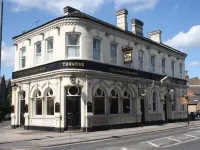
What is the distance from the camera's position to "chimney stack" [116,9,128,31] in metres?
31.1

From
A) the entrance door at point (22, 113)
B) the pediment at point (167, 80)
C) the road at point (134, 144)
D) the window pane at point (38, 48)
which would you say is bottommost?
the road at point (134, 144)

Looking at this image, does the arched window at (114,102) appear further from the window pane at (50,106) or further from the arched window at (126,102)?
the window pane at (50,106)

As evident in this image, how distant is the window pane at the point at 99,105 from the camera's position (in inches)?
936

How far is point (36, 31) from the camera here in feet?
85.5

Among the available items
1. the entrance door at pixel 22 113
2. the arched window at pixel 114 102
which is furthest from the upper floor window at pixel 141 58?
the entrance door at pixel 22 113

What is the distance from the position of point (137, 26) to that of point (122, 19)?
279 cm

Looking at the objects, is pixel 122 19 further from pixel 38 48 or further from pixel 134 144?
pixel 134 144

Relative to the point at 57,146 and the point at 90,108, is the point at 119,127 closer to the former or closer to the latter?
the point at 90,108

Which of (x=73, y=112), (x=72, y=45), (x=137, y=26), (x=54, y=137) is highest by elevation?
(x=137, y=26)

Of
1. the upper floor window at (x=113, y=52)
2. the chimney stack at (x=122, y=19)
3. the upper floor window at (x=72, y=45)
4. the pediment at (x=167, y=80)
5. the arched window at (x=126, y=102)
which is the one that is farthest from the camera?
the pediment at (x=167, y=80)

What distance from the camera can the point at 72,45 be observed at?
2327cm

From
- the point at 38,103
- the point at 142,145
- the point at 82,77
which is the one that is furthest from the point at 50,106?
the point at 142,145

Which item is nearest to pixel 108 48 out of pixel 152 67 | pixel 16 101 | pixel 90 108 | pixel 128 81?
pixel 128 81

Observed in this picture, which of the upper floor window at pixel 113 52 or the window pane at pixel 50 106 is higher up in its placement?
the upper floor window at pixel 113 52
